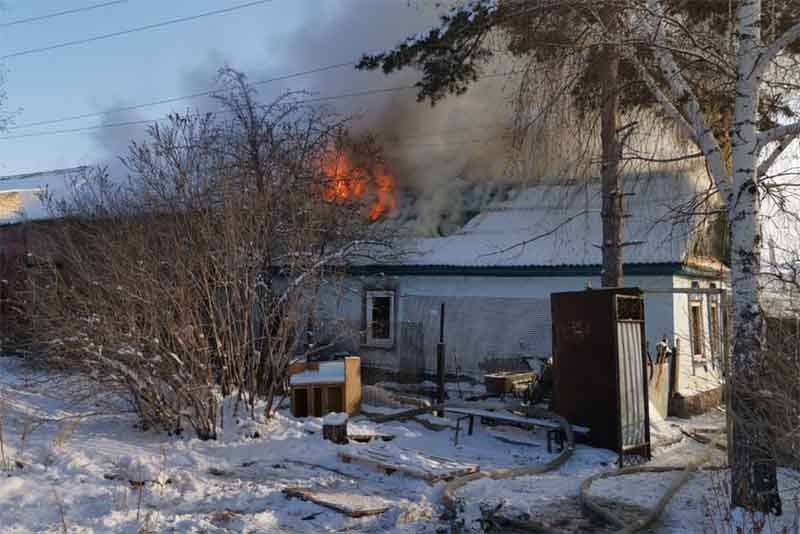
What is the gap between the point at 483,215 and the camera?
19062 mm

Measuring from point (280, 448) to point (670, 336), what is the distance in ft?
28.4

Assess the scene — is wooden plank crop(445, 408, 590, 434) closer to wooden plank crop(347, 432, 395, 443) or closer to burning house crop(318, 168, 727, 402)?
wooden plank crop(347, 432, 395, 443)

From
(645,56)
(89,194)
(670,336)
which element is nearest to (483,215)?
(670,336)

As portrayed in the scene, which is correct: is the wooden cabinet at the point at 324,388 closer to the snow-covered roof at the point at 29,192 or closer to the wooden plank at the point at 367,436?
the wooden plank at the point at 367,436

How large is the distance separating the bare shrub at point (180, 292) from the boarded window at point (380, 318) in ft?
15.3

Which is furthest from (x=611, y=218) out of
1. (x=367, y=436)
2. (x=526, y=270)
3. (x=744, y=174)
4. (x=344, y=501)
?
(x=344, y=501)

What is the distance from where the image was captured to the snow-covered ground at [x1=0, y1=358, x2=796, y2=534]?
5.96 m

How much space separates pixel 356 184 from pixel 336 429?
33.8 feet

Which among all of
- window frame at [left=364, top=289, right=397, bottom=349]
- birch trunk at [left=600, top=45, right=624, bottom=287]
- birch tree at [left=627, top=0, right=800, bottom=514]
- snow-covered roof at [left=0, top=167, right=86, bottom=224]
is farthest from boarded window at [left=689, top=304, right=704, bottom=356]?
snow-covered roof at [left=0, top=167, right=86, bottom=224]

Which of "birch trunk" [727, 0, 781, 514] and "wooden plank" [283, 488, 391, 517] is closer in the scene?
"birch trunk" [727, 0, 781, 514]

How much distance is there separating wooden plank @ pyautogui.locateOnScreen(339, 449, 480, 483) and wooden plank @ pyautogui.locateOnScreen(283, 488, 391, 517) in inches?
36.3

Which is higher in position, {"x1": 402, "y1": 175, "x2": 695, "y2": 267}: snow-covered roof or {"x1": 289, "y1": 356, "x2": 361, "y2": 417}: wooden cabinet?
{"x1": 402, "y1": 175, "x2": 695, "y2": 267}: snow-covered roof

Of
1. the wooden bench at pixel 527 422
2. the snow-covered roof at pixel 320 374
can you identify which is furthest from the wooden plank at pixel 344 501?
the snow-covered roof at pixel 320 374

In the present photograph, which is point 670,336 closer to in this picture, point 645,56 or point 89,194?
point 645,56
